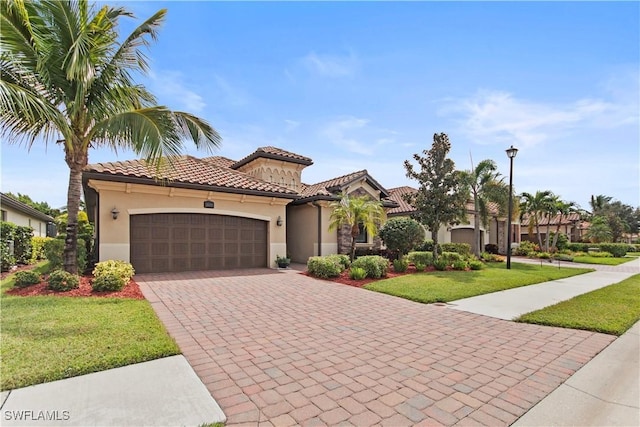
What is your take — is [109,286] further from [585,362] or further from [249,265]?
[585,362]

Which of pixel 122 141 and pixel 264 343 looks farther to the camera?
pixel 122 141

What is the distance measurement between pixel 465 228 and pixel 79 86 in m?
26.0

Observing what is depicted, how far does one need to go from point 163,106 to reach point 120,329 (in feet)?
19.3

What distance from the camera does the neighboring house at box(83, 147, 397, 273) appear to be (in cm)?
1146

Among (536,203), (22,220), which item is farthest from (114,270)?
(536,203)

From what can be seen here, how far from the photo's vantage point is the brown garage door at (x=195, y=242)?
40.0ft

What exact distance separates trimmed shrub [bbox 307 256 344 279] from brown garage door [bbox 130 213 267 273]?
3.17m

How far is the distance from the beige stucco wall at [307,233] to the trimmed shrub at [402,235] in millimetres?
3235

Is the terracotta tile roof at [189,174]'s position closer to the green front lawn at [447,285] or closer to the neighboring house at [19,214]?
the green front lawn at [447,285]

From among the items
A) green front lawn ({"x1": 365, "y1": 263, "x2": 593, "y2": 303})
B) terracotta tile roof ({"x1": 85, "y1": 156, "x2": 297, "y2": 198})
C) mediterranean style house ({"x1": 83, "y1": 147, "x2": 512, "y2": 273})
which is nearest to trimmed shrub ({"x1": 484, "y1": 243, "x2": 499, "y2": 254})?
green front lawn ({"x1": 365, "y1": 263, "x2": 593, "y2": 303})

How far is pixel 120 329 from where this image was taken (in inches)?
214

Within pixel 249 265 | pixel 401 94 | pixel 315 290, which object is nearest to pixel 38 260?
pixel 249 265

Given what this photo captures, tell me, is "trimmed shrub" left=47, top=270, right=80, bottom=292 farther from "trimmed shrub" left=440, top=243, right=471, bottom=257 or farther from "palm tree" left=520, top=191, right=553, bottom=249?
"palm tree" left=520, top=191, right=553, bottom=249

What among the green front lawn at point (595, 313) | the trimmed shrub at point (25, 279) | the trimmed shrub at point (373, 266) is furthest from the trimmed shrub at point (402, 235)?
the trimmed shrub at point (25, 279)
